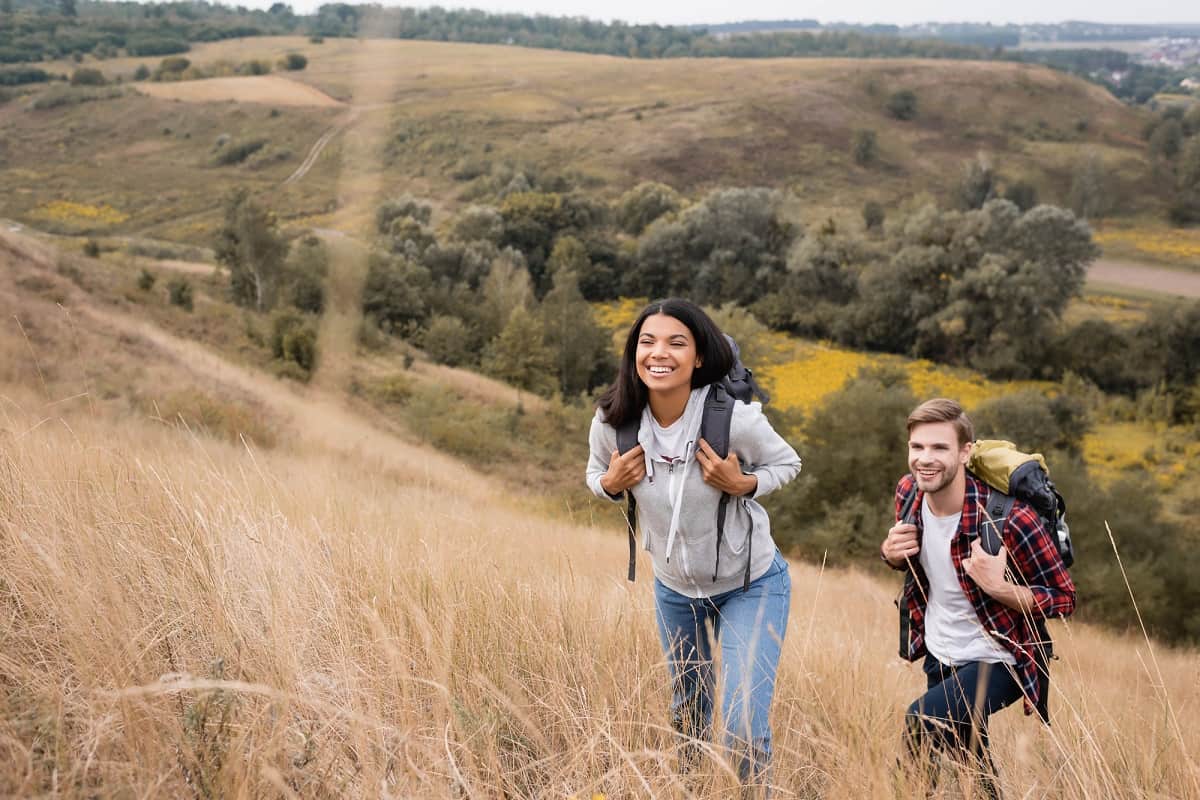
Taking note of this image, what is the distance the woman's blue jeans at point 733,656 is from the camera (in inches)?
83.7

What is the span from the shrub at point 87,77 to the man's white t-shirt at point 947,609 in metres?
88.6

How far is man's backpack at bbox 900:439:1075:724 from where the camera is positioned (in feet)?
8.18

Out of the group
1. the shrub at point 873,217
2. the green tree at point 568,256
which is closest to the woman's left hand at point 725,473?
the green tree at point 568,256

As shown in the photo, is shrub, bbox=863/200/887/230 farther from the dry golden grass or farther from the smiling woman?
the smiling woman

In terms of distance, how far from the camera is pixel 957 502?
2.65m

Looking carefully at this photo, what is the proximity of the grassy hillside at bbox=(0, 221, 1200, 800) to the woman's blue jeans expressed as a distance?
9 centimetres

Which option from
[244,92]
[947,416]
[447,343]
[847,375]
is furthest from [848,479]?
[244,92]

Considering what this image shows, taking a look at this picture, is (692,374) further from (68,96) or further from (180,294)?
(68,96)

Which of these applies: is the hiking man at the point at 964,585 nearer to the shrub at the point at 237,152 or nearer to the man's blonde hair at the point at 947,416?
the man's blonde hair at the point at 947,416

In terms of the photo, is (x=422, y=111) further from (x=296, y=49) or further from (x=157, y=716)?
(x=157, y=716)

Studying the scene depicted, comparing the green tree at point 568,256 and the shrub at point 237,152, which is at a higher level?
the shrub at point 237,152

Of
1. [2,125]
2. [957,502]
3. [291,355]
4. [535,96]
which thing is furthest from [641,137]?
[957,502]

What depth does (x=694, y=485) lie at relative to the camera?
2518mm

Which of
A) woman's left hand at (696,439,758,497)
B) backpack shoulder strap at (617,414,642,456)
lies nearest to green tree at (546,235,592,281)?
backpack shoulder strap at (617,414,642,456)
